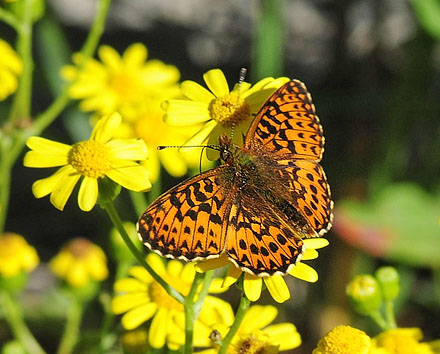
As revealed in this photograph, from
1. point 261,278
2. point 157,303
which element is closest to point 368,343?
point 261,278

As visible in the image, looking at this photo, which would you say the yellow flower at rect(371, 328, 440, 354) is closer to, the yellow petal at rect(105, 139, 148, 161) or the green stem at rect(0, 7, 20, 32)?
the yellow petal at rect(105, 139, 148, 161)

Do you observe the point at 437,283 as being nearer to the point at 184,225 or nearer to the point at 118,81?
the point at 118,81

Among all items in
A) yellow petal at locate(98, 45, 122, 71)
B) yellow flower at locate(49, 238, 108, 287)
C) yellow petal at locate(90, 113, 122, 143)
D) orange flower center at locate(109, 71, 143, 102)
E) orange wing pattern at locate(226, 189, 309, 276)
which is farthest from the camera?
yellow petal at locate(98, 45, 122, 71)

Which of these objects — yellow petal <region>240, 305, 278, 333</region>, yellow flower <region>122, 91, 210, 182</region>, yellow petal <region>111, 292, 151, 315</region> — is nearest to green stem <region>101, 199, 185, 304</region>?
yellow petal <region>240, 305, 278, 333</region>

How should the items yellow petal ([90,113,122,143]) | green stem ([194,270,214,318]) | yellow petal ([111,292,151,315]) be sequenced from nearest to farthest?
green stem ([194,270,214,318])
yellow petal ([90,113,122,143])
yellow petal ([111,292,151,315])

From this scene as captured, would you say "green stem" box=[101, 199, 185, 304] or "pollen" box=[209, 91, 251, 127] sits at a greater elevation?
"pollen" box=[209, 91, 251, 127]
